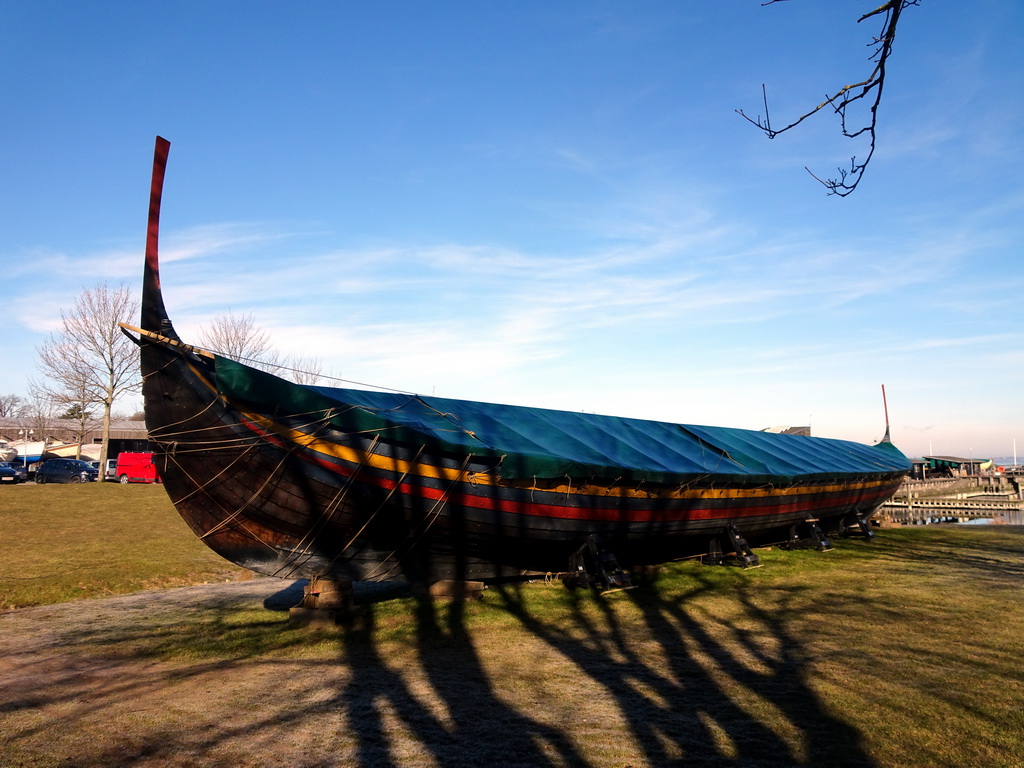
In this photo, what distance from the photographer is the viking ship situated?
340 inches

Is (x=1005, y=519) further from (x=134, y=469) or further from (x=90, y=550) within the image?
(x=134, y=469)

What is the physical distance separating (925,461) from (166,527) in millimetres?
65627

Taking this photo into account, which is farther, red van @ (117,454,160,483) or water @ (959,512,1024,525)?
water @ (959,512,1024,525)

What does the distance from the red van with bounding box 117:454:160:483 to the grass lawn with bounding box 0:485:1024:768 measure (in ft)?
85.8

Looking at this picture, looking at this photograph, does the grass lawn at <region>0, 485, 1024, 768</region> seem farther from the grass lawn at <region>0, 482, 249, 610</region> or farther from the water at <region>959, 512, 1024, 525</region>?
the water at <region>959, 512, 1024, 525</region>

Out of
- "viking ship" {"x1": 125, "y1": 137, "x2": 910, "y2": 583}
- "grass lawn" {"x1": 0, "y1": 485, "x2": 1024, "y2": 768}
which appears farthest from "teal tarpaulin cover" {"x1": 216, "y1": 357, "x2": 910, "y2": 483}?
"grass lawn" {"x1": 0, "y1": 485, "x2": 1024, "y2": 768}

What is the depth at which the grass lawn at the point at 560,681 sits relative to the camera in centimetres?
508

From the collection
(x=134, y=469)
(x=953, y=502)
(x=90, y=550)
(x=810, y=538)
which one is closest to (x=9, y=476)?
(x=134, y=469)

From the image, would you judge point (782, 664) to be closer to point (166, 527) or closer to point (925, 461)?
point (166, 527)

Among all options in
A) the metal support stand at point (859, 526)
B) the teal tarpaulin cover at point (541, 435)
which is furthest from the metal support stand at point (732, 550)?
the metal support stand at point (859, 526)

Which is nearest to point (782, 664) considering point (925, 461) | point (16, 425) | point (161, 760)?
point (161, 760)

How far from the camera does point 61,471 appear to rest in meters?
34.8

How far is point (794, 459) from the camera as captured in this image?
16.5 m

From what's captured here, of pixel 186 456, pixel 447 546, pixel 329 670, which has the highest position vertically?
pixel 186 456
